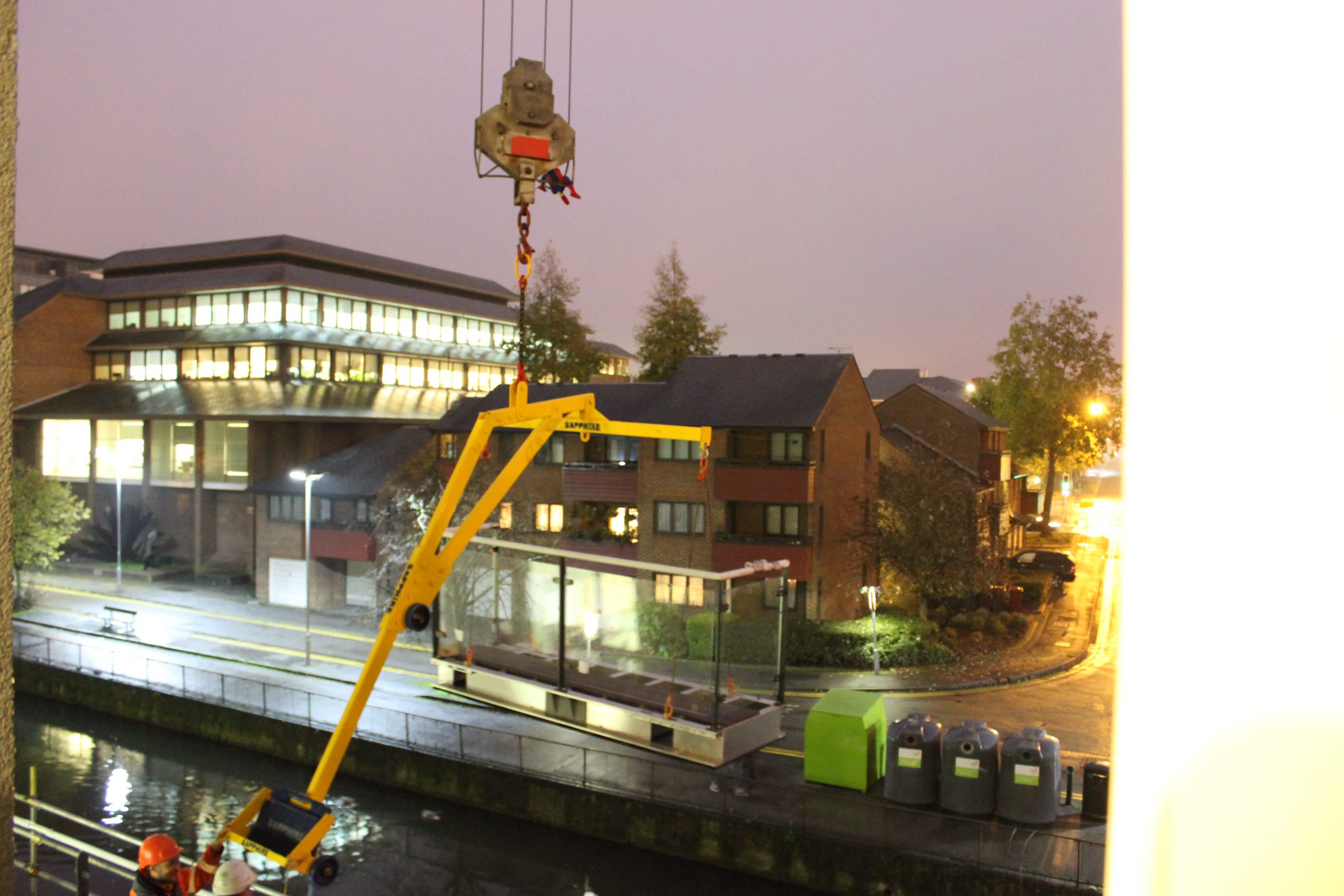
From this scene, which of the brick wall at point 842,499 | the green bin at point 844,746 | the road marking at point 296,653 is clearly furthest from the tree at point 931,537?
the road marking at point 296,653

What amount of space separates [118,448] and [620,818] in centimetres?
4034

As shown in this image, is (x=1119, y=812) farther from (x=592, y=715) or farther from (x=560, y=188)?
(x=592, y=715)

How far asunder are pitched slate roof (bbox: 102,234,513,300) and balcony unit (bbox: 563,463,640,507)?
85.7 ft

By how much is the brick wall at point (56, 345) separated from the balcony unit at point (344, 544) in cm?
2030

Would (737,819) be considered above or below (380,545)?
below

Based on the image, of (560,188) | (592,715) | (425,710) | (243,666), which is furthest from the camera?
(243,666)

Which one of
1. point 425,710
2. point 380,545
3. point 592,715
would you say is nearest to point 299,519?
point 380,545

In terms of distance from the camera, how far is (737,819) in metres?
15.4

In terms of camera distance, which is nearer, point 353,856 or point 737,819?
A: point 737,819

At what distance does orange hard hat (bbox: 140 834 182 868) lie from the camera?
669 centimetres

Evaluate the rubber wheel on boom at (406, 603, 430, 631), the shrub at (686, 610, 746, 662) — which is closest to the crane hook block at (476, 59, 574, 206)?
the rubber wheel on boom at (406, 603, 430, 631)

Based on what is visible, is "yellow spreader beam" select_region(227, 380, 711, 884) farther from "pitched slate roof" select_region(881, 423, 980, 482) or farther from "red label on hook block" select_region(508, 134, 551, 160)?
"pitched slate roof" select_region(881, 423, 980, 482)

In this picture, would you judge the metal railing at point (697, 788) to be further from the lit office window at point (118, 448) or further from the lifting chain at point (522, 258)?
the lit office window at point (118, 448)

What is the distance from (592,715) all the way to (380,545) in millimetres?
23198
